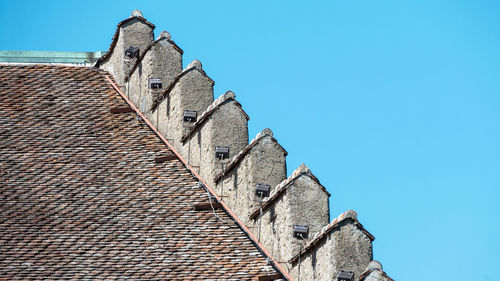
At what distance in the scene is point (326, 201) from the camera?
25469 millimetres

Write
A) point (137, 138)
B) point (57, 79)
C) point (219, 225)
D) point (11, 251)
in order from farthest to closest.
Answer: point (57, 79)
point (137, 138)
point (219, 225)
point (11, 251)

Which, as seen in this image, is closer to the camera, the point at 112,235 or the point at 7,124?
the point at 112,235

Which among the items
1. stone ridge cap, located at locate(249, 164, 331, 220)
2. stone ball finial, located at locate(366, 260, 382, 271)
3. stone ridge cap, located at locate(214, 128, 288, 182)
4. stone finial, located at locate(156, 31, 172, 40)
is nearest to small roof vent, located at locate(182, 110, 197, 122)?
stone ridge cap, located at locate(214, 128, 288, 182)

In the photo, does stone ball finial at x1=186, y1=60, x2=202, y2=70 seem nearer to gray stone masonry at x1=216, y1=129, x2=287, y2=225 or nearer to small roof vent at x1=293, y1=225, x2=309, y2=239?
gray stone masonry at x1=216, y1=129, x2=287, y2=225

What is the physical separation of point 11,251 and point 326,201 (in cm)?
546

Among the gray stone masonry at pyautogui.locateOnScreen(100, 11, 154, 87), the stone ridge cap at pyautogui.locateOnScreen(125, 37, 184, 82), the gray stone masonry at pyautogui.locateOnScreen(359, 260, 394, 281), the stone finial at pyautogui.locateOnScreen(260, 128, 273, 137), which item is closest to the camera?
the gray stone masonry at pyautogui.locateOnScreen(359, 260, 394, 281)

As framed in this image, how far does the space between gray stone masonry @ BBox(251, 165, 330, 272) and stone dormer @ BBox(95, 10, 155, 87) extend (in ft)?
18.8

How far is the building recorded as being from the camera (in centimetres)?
2403

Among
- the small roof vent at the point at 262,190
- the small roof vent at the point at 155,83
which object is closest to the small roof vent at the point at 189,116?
the small roof vent at the point at 155,83

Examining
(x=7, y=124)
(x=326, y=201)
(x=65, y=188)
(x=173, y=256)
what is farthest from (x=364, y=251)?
(x=7, y=124)

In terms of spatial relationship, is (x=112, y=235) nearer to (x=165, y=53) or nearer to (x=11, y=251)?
(x=11, y=251)

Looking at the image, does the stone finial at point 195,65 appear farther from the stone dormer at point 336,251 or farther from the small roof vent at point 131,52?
the stone dormer at point 336,251

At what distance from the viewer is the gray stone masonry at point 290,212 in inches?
979

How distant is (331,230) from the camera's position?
24.2 m
